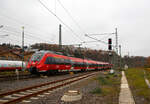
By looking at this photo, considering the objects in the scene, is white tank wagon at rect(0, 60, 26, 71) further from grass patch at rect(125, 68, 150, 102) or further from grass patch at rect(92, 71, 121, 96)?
grass patch at rect(125, 68, 150, 102)


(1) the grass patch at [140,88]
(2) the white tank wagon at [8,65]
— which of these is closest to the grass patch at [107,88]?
(1) the grass patch at [140,88]

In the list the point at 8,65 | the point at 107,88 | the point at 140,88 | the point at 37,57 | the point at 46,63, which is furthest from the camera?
the point at 8,65

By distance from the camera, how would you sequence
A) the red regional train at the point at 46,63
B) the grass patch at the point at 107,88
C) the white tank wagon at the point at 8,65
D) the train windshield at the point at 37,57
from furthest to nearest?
the white tank wagon at the point at 8,65
the train windshield at the point at 37,57
the red regional train at the point at 46,63
the grass patch at the point at 107,88

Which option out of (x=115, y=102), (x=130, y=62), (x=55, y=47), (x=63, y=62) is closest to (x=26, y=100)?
(x=115, y=102)

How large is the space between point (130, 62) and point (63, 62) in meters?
54.1

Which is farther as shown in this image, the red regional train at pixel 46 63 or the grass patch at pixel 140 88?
the red regional train at pixel 46 63

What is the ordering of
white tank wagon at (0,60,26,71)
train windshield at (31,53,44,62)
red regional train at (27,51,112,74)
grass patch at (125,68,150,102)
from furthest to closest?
white tank wagon at (0,60,26,71)
train windshield at (31,53,44,62)
red regional train at (27,51,112,74)
grass patch at (125,68,150,102)

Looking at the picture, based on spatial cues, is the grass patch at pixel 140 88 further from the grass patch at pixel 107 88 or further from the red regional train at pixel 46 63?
the red regional train at pixel 46 63

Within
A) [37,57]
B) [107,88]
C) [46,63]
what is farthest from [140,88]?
[37,57]

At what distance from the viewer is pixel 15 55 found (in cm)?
6394

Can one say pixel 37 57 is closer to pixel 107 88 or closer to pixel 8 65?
pixel 107 88

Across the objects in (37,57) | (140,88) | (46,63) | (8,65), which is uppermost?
(37,57)

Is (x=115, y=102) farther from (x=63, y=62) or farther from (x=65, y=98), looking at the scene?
(x=63, y=62)

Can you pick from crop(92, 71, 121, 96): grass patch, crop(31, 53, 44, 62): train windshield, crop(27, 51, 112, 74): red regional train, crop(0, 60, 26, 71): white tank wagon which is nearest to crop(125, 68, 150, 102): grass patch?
crop(92, 71, 121, 96): grass patch
